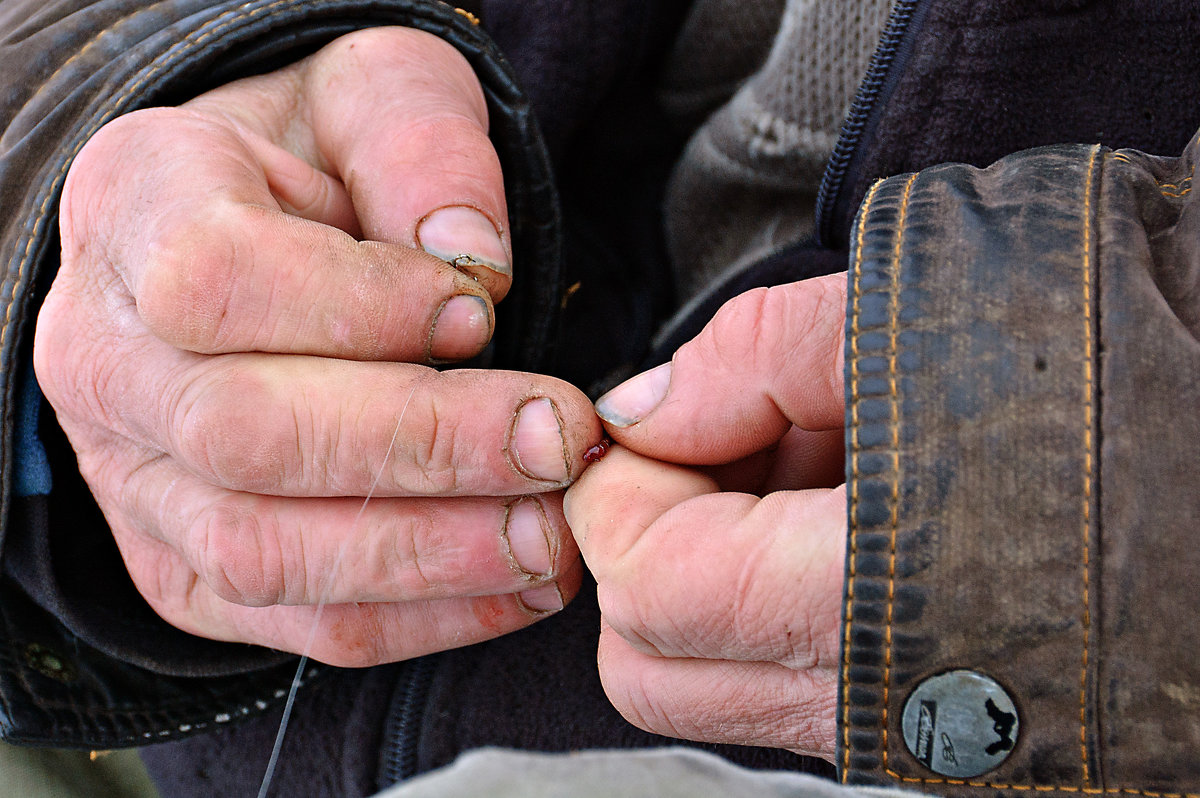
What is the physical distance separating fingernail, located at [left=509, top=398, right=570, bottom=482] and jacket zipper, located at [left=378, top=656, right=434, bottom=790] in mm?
400

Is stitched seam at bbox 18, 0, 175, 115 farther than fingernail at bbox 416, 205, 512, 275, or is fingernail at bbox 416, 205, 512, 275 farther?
stitched seam at bbox 18, 0, 175, 115

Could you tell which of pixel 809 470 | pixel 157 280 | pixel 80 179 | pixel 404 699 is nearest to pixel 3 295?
pixel 80 179

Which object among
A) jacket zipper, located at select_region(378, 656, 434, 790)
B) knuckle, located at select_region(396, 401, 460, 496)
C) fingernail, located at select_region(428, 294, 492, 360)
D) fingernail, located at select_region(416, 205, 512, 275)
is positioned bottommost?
jacket zipper, located at select_region(378, 656, 434, 790)

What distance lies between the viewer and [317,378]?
2.37 ft

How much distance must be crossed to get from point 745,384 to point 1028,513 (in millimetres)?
235

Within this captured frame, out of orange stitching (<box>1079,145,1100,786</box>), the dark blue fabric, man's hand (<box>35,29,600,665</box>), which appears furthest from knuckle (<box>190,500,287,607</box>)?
orange stitching (<box>1079,145,1100,786</box>)

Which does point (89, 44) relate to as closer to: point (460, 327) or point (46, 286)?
point (46, 286)

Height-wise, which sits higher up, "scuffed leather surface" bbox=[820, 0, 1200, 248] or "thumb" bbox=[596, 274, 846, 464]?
"scuffed leather surface" bbox=[820, 0, 1200, 248]

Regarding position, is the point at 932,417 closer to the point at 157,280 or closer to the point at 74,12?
the point at 157,280

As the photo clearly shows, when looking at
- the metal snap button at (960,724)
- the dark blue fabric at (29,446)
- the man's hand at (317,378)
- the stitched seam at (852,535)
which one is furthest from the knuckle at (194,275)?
the metal snap button at (960,724)

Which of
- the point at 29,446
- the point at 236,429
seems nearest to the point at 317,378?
the point at 236,429

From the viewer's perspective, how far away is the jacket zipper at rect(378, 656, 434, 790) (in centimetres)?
96

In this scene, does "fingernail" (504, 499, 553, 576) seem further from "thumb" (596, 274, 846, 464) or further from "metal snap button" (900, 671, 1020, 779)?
"metal snap button" (900, 671, 1020, 779)

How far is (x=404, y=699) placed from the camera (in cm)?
100
